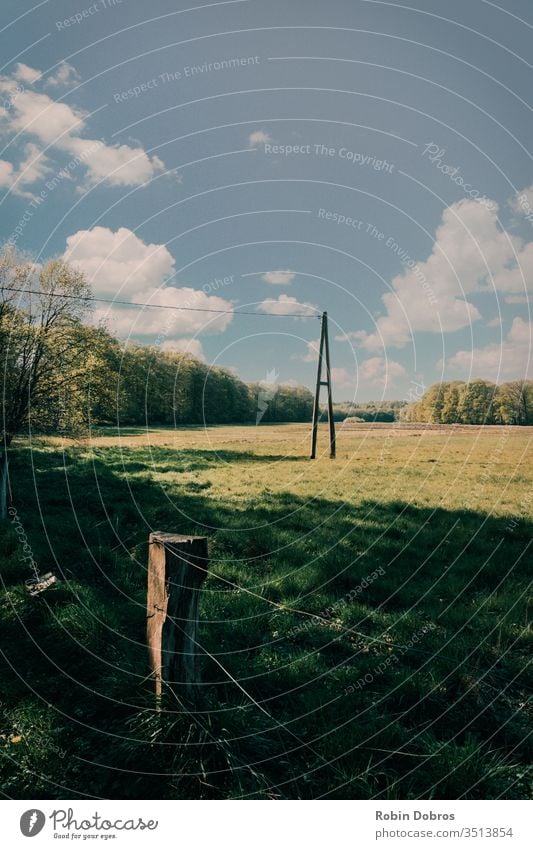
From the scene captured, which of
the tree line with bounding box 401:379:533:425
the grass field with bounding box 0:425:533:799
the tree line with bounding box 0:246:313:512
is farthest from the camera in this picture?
the tree line with bounding box 401:379:533:425

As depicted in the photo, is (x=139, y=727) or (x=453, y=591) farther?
(x=453, y=591)

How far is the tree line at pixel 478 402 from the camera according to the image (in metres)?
19.8

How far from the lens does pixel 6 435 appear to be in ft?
32.1

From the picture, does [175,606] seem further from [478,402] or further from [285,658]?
[478,402]

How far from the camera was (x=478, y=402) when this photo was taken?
22797 mm

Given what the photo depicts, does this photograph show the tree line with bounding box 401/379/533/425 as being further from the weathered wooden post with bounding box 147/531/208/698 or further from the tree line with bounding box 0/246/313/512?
the weathered wooden post with bounding box 147/531/208/698

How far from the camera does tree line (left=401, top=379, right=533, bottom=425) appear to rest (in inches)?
780

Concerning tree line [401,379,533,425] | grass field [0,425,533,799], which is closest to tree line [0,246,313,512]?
grass field [0,425,533,799]

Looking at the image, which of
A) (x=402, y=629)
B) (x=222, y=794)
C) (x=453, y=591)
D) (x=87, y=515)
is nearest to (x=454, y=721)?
(x=402, y=629)

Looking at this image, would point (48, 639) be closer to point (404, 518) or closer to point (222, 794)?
point (222, 794)

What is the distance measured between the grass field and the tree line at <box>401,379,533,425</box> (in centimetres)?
1029

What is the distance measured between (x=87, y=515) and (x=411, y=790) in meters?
8.86

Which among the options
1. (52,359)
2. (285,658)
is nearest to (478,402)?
(52,359)
